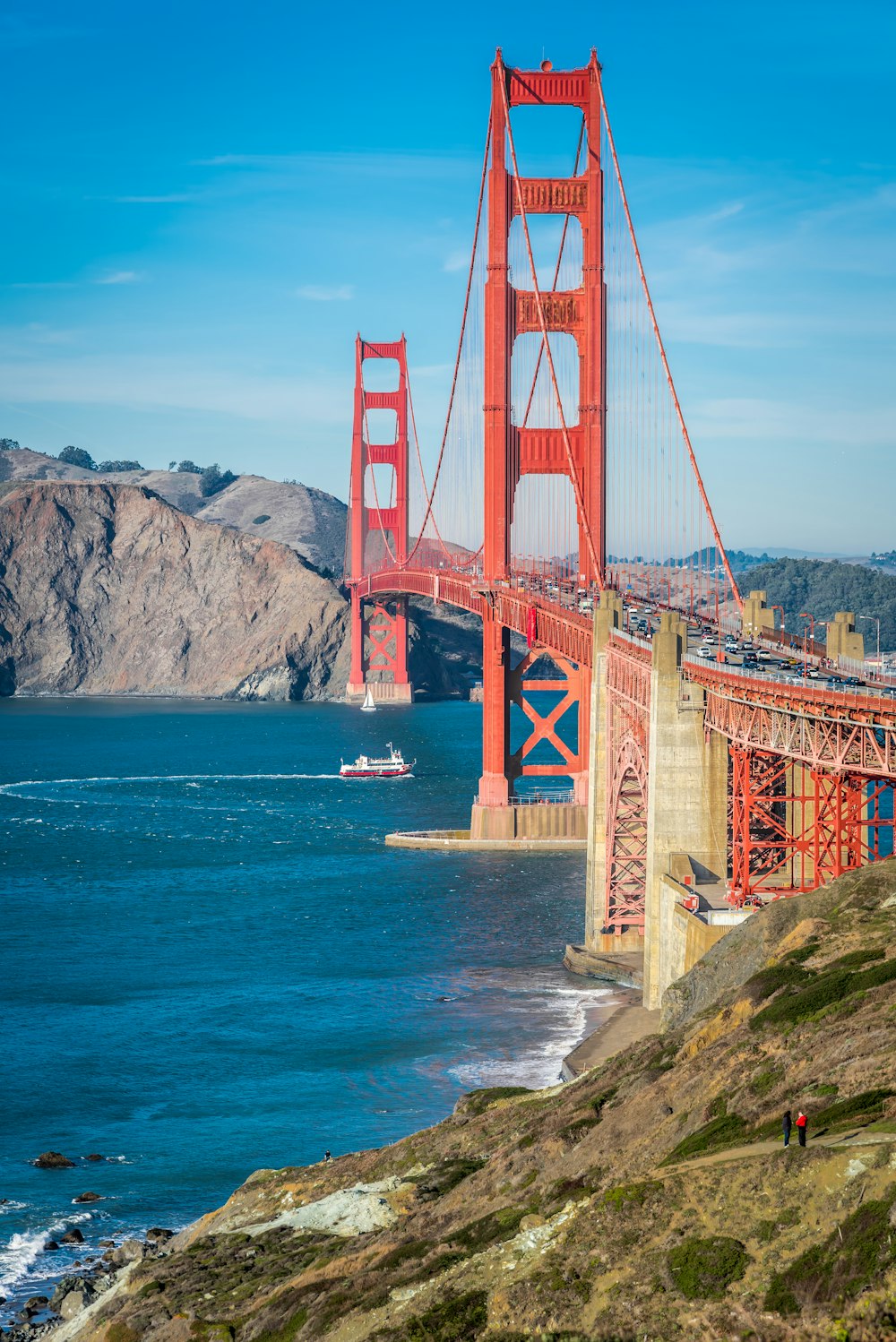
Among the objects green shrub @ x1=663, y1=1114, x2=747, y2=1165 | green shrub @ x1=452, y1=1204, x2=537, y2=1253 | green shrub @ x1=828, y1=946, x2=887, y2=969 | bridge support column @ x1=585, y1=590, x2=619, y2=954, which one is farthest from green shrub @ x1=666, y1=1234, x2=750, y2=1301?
bridge support column @ x1=585, y1=590, x2=619, y2=954

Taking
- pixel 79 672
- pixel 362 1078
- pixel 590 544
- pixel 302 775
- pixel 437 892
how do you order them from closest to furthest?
pixel 362 1078
pixel 437 892
pixel 590 544
pixel 302 775
pixel 79 672

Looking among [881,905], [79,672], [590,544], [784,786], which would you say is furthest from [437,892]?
[79,672]

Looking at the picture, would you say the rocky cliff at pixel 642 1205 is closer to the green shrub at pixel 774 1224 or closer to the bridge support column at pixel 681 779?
the green shrub at pixel 774 1224

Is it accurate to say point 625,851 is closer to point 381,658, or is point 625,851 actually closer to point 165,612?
point 381,658

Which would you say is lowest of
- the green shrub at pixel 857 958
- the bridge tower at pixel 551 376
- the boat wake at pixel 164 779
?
the boat wake at pixel 164 779

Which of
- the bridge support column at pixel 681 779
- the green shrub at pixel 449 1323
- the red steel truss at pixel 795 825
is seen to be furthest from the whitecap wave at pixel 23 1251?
the bridge support column at pixel 681 779

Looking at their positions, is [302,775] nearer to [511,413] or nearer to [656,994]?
[511,413]
